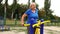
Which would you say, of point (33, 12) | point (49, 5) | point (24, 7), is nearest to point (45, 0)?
point (49, 5)

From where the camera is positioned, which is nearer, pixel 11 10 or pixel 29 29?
pixel 29 29

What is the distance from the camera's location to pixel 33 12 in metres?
6.68

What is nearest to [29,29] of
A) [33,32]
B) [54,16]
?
[33,32]

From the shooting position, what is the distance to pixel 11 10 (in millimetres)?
47000

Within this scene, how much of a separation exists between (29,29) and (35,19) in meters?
0.32

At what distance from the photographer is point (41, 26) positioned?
6336mm

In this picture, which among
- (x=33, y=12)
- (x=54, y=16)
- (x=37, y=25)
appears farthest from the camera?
(x=54, y=16)

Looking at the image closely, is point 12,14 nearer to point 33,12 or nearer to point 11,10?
point 11,10

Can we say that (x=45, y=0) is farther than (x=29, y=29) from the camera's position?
Yes

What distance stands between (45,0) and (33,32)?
1630 inches

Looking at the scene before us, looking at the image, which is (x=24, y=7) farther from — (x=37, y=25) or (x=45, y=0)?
(x=37, y=25)

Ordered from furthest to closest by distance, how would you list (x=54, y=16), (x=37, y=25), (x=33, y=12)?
1. (x=54, y=16)
2. (x=33, y=12)
3. (x=37, y=25)

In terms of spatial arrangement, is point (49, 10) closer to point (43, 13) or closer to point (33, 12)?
point (43, 13)

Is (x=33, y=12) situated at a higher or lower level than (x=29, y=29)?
higher
